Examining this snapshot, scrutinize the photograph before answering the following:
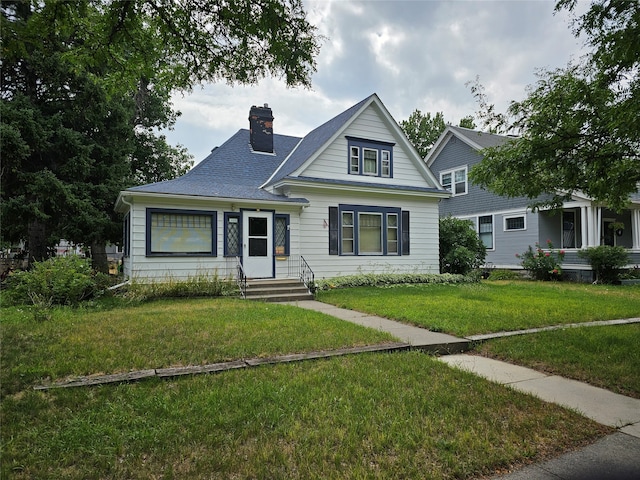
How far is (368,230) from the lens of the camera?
15.1 metres

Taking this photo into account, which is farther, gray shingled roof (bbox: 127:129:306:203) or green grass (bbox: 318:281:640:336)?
gray shingled roof (bbox: 127:129:306:203)

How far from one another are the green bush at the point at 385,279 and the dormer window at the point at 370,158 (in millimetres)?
3999

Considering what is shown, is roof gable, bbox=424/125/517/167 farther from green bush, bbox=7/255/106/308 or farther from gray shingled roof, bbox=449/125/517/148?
green bush, bbox=7/255/106/308

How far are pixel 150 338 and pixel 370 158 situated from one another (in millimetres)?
11787

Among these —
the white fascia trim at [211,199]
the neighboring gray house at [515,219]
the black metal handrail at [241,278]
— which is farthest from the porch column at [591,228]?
the black metal handrail at [241,278]

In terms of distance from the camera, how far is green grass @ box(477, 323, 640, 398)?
4.43m

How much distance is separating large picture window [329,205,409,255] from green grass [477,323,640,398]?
8.64m

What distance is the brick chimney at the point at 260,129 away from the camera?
1639cm

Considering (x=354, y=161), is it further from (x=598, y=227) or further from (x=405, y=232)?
(x=598, y=227)

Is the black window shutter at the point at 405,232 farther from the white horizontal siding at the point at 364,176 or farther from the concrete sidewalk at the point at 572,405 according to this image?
the concrete sidewalk at the point at 572,405

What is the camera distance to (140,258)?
1138 centimetres

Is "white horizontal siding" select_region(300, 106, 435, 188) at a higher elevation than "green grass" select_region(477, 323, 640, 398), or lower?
higher

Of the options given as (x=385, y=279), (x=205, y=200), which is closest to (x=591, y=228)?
(x=385, y=279)

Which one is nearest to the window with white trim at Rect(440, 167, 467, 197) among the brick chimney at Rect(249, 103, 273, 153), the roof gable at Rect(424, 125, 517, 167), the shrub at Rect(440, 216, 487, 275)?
the roof gable at Rect(424, 125, 517, 167)
